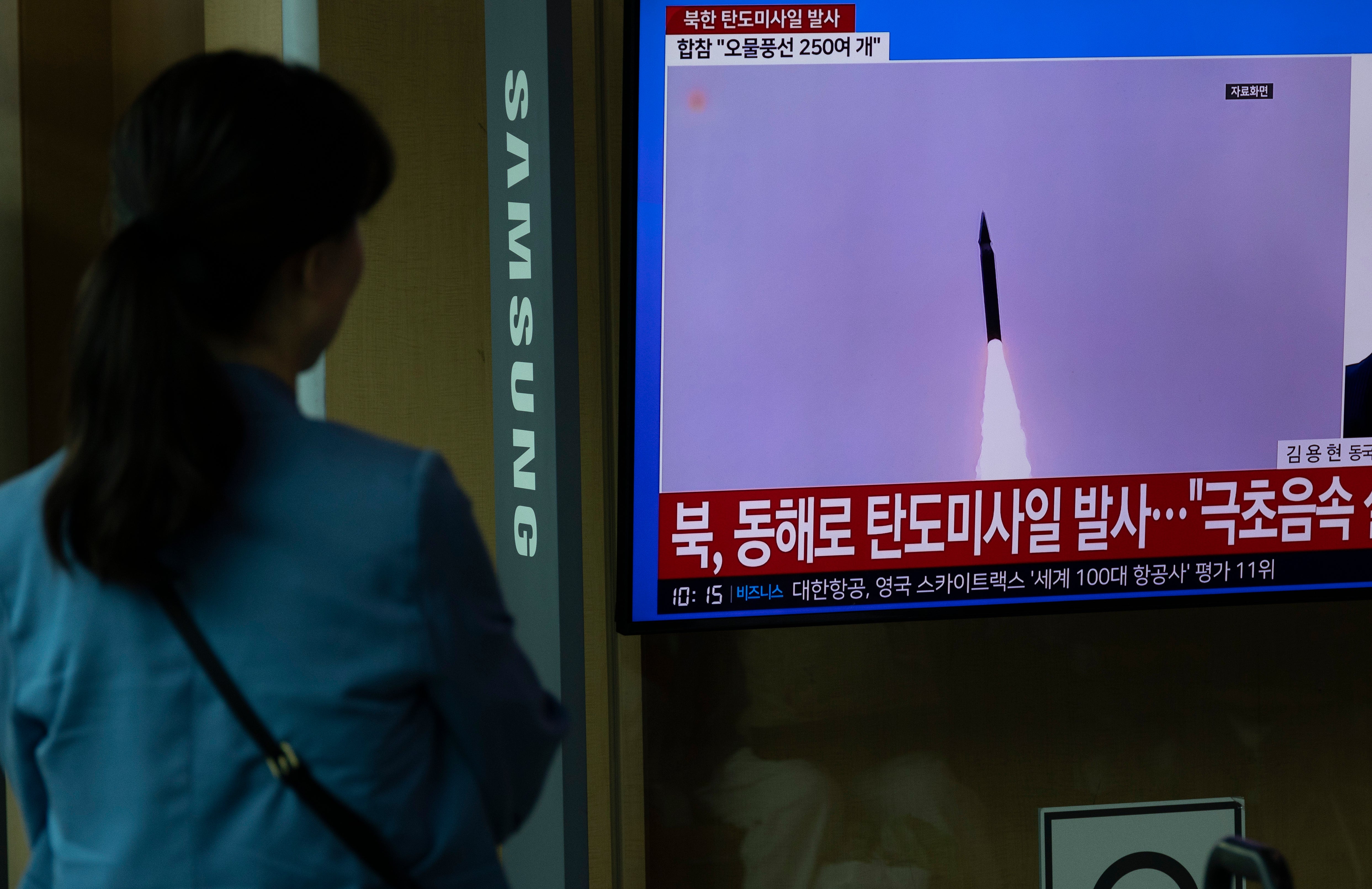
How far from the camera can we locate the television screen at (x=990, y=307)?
2.07 metres

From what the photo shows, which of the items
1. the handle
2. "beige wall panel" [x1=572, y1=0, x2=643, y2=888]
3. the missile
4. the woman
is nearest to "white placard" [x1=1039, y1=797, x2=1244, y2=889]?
"beige wall panel" [x1=572, y1=0, x2=643, y2=888]

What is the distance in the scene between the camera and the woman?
0.90m

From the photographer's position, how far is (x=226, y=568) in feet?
3.04

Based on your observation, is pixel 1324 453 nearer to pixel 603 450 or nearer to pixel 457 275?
pixel 603 450

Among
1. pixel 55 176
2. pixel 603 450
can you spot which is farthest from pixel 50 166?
pixel 603 450

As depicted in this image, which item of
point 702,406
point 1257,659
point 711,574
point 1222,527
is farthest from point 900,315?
point 1257,659

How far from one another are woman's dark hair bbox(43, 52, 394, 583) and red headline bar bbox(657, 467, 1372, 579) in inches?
48.3

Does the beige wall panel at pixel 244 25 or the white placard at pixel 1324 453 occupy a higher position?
the beige wall panel at pixel 244 25

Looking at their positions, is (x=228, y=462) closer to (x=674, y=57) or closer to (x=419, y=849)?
(x=419, y=849)

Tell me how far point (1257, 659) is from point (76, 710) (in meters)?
2.35

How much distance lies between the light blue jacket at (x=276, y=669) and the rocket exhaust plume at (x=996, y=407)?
1.39 meters

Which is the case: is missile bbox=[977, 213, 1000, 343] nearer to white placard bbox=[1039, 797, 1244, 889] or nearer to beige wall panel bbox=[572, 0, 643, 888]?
beige wall panel bbox=[572, 0, 643, 888]

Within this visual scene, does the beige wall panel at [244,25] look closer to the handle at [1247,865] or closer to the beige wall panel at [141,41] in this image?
the beige wall panel at [141,41]

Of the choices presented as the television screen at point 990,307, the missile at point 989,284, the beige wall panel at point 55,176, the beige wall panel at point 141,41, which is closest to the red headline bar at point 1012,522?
the television screen at point 990,307
